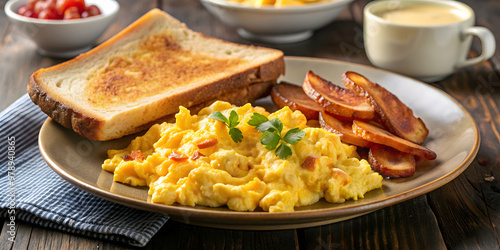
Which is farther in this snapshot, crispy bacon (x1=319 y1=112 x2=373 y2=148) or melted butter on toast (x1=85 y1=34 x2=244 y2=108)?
melted butter on toast (x1=85 y1=34 x2=244 y2=108)

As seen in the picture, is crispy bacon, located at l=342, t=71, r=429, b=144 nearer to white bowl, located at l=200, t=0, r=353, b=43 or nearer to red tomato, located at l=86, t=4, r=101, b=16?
white bowl, located at l=200, t=0, r=353, b=43

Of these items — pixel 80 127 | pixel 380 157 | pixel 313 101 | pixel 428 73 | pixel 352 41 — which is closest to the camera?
pixel 380 157

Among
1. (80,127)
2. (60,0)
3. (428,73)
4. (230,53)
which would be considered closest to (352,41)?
(428,73)

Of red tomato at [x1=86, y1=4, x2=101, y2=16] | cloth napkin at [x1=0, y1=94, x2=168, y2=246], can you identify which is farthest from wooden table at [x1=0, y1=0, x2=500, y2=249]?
red tomato at [x1=86, y1=4, x2=101, y2=16]

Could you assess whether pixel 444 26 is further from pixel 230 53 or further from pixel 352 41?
pixel 230 53

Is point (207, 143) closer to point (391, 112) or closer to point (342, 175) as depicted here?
point (342, 175)

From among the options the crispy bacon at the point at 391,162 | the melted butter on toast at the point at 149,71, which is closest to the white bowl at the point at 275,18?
the melted butter on toast at the point at 149,71
